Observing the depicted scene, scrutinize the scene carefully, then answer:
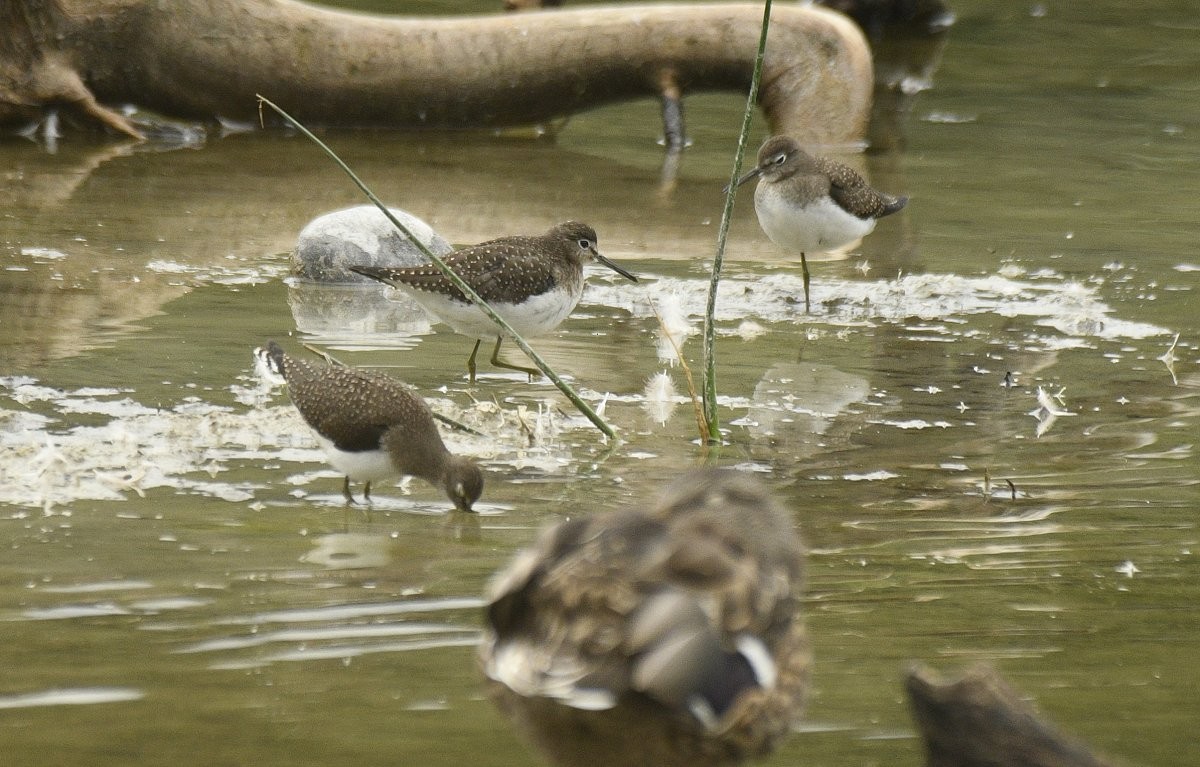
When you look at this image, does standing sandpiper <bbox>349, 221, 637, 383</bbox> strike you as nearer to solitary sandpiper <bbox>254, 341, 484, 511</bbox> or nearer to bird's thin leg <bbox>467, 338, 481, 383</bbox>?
bird's thin leg <bbox>467, 338, 481, 383</bbox>

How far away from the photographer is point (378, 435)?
21.7 feet

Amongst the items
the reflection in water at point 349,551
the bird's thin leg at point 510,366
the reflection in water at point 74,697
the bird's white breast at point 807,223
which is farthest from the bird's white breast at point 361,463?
the bird's white breast at point 807,223

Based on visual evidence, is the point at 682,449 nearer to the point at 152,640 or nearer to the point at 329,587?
the point at 329,587

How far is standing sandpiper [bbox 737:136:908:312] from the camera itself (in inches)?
404

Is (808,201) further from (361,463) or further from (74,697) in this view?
(74,697)

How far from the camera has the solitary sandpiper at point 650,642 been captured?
3.29m

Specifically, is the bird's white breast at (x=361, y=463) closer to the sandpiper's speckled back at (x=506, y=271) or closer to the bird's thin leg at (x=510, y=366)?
the sandpiper's speckled back at (x=506, y=271)

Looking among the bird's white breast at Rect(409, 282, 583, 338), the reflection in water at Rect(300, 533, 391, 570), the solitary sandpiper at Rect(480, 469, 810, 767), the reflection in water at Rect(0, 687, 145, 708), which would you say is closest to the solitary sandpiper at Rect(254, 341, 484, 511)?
the reflection in water at Rect(300, 533, 391, 570)

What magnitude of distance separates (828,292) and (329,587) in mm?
5431

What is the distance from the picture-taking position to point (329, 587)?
5.54m

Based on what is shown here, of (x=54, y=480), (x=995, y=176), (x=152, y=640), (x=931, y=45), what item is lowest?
(x=931, y=45)

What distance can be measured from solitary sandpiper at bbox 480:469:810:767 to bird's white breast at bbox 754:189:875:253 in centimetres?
658

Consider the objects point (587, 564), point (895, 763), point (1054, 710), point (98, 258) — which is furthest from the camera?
point (98, 258)

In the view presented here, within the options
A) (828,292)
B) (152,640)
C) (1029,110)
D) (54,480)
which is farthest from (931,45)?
(152,640)
